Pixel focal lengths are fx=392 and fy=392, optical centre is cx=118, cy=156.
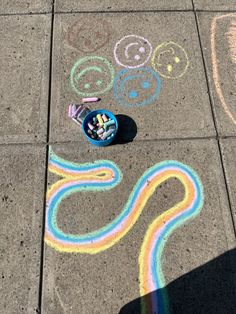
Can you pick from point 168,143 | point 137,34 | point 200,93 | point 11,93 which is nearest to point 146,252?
point 168,143

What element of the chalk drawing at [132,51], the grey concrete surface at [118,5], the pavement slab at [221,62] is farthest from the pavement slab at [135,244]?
the grey concrete surface at [118,5]

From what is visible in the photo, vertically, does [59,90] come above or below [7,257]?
above

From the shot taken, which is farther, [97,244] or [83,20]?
[83,20]

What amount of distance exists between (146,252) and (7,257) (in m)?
1.13

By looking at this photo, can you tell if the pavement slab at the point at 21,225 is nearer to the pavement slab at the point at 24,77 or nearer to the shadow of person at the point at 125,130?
the pavement slab at the point at 24,77

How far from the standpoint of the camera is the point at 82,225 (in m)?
3.29

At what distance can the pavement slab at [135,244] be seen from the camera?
9.95 feet

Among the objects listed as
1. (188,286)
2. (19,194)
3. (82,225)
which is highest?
(19,194)

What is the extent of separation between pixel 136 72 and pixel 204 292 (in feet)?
7.19

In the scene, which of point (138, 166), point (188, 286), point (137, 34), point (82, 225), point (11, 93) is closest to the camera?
point (188, 286)

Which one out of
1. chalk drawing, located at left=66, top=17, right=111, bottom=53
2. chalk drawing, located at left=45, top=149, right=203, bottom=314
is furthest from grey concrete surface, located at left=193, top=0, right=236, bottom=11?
chalk drawing, located at left=45, top=149, right=203, bottom=314

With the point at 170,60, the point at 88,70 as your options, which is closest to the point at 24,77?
the point at 88,70

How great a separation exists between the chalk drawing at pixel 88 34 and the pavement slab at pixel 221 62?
1054 mm

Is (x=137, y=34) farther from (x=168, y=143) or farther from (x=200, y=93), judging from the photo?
(x=168, y=143)
